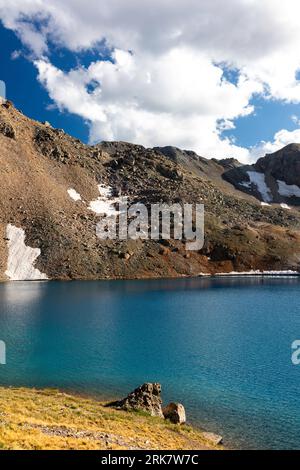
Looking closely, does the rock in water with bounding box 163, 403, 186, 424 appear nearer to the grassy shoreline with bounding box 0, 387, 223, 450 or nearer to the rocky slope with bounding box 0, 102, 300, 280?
the grassy shoreline with bounding box 0, 387, 223, 450

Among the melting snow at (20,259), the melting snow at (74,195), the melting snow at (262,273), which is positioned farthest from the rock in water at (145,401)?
the melting snow at (74,195)

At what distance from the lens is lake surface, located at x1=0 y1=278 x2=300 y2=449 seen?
104ft

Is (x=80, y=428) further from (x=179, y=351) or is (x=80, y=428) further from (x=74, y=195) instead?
(x=74, y=195)

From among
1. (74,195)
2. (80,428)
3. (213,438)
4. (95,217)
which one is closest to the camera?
(80,428)

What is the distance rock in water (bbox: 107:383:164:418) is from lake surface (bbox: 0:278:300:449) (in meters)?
2.61

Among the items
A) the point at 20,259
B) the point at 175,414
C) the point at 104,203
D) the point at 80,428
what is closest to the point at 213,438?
the point at 175,414

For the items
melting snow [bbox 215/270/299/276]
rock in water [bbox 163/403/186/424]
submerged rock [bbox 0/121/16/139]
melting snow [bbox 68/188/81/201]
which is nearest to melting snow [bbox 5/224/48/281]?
melting snow [bbox 68/188/81/201]

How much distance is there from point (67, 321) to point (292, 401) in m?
42.2

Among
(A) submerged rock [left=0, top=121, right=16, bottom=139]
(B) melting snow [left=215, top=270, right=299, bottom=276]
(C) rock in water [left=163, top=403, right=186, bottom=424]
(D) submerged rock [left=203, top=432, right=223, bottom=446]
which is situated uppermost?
(A) submerged rock [left=0, top=121, right=16, bottom=139]

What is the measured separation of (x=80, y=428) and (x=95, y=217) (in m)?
130

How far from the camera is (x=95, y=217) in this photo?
153 meters

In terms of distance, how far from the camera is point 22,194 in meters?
142

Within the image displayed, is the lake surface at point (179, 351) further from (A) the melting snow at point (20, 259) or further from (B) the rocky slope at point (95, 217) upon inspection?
(B) the rocky slope at point (95, 217)
